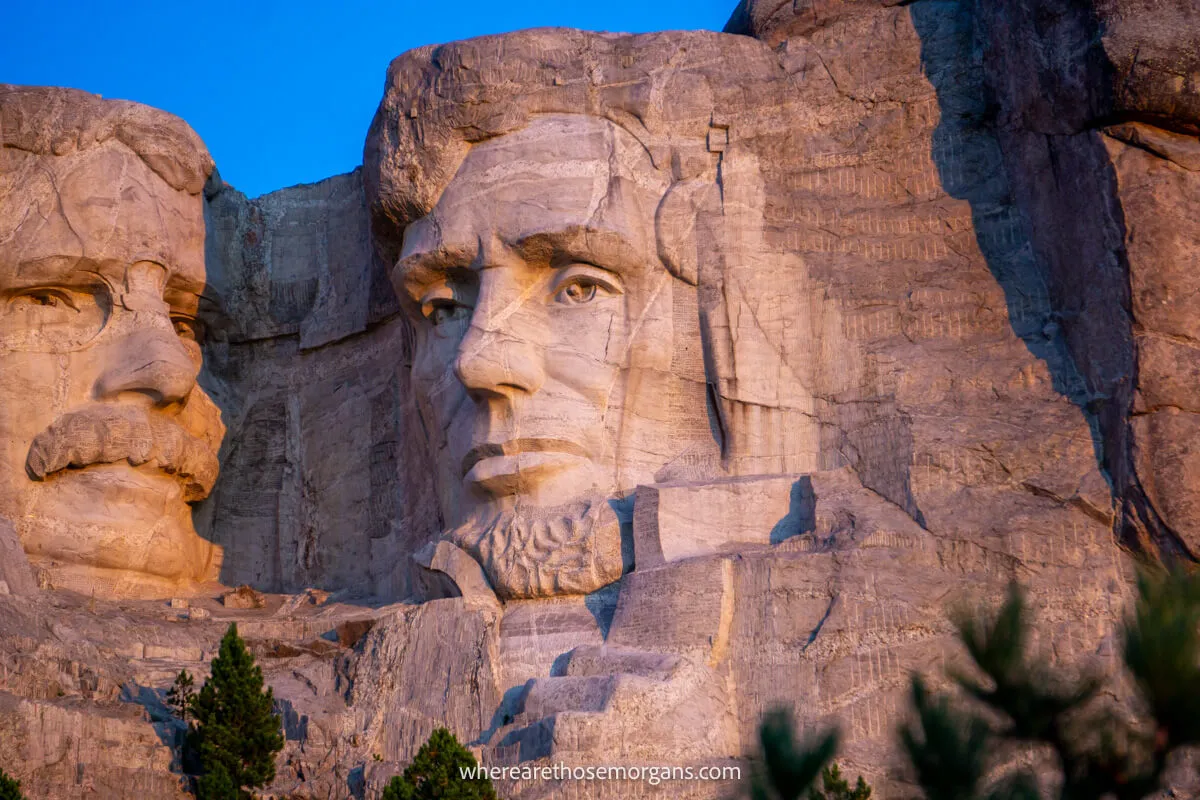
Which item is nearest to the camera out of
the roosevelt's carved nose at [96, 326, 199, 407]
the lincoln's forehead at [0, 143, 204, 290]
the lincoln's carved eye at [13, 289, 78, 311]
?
the roosevelt's carved nose at [96, 326, 199, 407]

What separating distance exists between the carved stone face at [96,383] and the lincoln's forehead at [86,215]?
0.5 inches

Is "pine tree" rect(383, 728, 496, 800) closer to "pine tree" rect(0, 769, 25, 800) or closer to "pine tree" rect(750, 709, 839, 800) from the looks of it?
"pine tree" rect(0, 769, 25, 800)

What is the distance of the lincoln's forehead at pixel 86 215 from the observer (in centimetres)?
1773

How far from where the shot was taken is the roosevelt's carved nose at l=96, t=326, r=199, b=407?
57.8 ft

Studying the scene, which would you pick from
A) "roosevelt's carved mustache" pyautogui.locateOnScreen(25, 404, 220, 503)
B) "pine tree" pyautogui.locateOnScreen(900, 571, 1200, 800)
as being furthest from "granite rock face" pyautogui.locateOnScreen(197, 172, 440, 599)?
"pine tree" pyautogui.locateOnScreen(900, 571, 1200, 800)

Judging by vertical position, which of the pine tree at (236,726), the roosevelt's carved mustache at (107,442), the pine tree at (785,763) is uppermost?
the roosevelt's carved mustache at (107,442)

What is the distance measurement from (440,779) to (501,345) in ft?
16.8

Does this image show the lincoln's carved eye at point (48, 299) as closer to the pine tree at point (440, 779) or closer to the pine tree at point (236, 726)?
the pine tree at point (236, 726)

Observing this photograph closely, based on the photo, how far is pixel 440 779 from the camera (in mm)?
11211

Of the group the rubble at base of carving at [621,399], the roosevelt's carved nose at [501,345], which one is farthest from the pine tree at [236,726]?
the roosevelt's carved nose at [501,345]

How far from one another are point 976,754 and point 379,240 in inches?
387

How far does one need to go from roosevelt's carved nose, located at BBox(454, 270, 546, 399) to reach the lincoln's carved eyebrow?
0.75 ft

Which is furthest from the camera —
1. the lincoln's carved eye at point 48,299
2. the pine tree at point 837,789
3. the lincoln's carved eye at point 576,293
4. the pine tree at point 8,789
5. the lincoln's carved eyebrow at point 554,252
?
the lincoln's carved eye at point 48,299

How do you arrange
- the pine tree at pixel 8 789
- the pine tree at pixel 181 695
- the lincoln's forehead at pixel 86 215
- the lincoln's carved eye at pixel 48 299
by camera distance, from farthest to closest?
the lincoln's carved eye at pixel 48 299 < the lincoln's forehead at pixel 86 215 < the pine tree at pixel 181 695 < the pine tree at pixel 8 789
